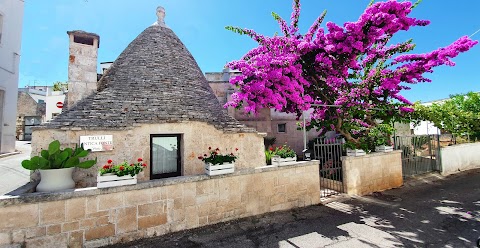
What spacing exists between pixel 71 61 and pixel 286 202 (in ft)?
27.0

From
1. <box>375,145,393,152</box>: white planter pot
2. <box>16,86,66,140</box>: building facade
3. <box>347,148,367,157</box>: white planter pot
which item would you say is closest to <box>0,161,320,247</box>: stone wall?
<box>347,148,367,157</box>: white planter pot

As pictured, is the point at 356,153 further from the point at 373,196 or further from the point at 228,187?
the point at 228,187

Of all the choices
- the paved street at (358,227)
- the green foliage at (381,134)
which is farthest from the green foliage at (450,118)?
the paved street at (358,227)

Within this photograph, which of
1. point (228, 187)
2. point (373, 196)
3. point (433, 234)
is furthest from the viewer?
point (373, 196)

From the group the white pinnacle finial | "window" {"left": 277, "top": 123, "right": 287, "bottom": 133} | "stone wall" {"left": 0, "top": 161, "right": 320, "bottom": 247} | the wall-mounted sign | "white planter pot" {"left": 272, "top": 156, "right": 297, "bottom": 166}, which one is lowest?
"stone wall" {"left": 0, "top": 161, "right": 320, "bottom": 247}

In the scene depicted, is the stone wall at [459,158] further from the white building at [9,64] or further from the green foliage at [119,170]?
the white building at [9,64]

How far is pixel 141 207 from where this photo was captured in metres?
4.65

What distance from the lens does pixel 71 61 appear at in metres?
6.77

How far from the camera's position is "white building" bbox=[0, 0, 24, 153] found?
34.9 ft

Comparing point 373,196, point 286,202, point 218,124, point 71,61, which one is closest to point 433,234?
point 373,196

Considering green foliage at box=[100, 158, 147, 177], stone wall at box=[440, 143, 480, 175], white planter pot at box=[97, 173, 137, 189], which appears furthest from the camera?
stone wall at box=[440, 143, 480, 175]

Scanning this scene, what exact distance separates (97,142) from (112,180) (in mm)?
1691

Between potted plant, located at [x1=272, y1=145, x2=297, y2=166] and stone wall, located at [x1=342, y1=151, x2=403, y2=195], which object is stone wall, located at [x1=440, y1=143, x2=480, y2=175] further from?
potted plant, located at [x1=272, y1=145, x2=297, y2=166]

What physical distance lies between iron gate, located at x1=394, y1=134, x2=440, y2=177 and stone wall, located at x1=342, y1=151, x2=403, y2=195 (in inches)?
58.0
